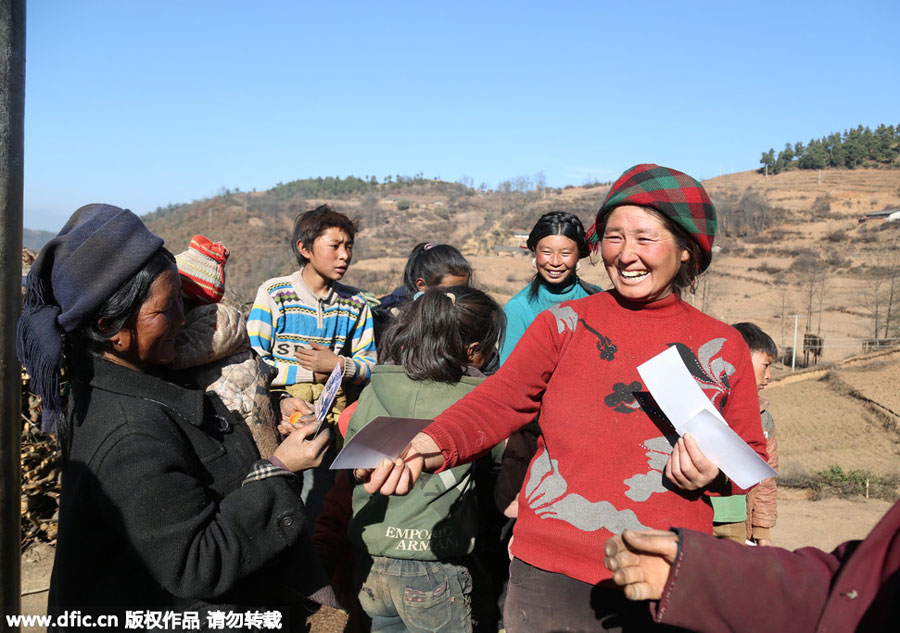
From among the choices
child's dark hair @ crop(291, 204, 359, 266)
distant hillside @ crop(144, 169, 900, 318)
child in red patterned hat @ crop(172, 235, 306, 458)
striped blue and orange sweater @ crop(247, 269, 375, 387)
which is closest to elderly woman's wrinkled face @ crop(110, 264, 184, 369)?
child in red patterned hat @ crop(172, 235, 306, 458)

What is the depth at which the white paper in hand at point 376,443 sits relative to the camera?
5.17ft

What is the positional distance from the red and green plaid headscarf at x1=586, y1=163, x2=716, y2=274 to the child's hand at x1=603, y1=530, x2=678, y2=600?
943 millimetres

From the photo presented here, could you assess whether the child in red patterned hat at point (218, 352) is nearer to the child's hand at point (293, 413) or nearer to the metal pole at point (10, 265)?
the child's hand at point (293, 413)

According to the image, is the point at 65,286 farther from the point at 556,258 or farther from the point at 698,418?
the point at 556,258

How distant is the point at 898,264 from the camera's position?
33438mm

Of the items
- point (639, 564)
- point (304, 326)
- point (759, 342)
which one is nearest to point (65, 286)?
point (639, 564)

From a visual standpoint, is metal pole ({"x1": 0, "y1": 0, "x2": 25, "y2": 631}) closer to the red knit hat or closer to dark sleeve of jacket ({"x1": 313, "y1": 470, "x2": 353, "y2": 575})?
the red knit hat

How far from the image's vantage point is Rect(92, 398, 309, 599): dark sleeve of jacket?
63.9 inches

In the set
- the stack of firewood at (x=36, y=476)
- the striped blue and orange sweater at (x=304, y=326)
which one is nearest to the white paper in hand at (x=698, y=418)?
the striped blue and orange sweater at (x=304, y=326)

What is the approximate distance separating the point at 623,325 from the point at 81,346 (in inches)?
60.8

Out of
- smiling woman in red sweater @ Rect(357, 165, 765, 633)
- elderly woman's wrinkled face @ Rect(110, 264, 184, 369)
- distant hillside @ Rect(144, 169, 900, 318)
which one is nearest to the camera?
smiling woman in red sweater @ Rect(357, 165, 765, 633)

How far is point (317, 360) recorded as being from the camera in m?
3.51

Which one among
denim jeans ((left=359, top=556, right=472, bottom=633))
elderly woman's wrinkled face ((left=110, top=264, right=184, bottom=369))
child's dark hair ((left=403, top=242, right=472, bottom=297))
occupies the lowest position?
denim jeans ((left=359, top=556, right=472, bottom=633))

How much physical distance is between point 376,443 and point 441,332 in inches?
32.6
